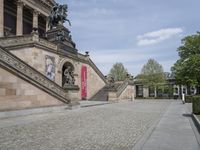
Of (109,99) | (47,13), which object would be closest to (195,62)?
(109,99)

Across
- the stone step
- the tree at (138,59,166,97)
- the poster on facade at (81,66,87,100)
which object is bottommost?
the stone step

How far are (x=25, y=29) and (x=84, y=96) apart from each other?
14723 mm

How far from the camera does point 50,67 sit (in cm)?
3262

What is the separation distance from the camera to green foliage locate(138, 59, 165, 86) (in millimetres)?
72875

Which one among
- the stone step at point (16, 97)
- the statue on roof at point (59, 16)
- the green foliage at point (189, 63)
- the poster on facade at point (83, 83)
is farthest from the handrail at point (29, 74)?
the green foliage at point (189, 63)

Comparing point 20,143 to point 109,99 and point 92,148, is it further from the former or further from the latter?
point 109,99

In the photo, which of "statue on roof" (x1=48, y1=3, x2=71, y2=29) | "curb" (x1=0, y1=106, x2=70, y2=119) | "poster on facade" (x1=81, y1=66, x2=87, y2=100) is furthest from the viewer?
"poster on facade" (x1=81, y1=66, x2=87, y2=100)

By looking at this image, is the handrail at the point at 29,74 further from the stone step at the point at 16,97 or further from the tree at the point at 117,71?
the tree at the point at 117,71

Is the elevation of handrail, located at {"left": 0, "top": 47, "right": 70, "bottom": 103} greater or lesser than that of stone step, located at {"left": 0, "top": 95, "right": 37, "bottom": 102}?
greater

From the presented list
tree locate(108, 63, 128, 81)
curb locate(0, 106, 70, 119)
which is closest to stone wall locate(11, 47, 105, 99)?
curb locate(0, 106, 70, 119)

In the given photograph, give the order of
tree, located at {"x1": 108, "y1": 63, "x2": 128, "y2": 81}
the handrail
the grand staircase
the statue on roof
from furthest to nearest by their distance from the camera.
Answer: tree, located at {"x1": 108, "y1": 63, "x2": 128, "y2": 81}, the grand staircase, the statue on roof, the handrail

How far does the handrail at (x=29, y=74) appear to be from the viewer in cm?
1789

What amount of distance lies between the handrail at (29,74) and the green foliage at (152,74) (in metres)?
51.7

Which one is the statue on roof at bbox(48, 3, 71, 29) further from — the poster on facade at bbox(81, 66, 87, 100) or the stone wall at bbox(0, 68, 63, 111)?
the stone wall at bbox(0, 68, 63, 111)
